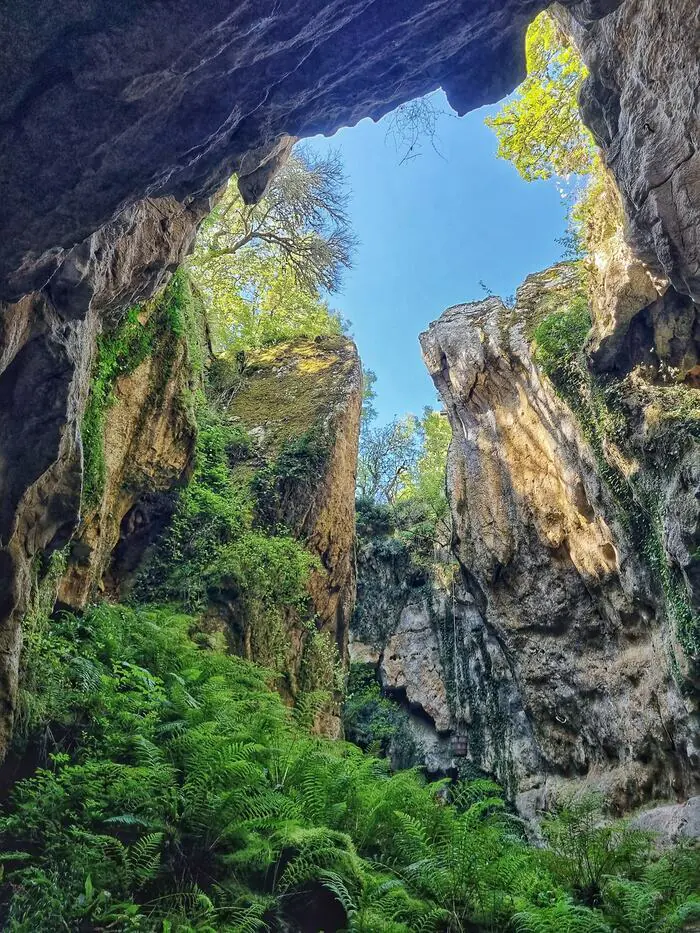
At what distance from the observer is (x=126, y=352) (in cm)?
782

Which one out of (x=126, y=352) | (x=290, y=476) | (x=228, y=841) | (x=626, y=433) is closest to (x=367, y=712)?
(x=290, y=476)

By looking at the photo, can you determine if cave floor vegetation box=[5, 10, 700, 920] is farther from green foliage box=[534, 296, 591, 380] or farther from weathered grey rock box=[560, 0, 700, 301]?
weathered grey rock box=[560, 0, 700, 301]

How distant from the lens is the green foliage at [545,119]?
39.0ft

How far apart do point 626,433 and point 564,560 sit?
4.57m

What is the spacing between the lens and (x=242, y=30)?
300cm

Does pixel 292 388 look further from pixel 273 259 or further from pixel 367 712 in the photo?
pixel 367 712

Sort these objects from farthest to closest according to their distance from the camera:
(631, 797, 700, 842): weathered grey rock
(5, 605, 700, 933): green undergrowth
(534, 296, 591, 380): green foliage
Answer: (534, 296, 591, 380): green foliage, (631, 797, 700, 842): weathered grey rock, (5, 605, 700, 933): green undergrowth

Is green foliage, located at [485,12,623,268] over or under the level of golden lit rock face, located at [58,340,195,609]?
over

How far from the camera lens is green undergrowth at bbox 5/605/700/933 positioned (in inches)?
138

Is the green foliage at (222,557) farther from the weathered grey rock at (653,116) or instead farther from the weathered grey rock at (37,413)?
the weathered grey rock at (653,116)

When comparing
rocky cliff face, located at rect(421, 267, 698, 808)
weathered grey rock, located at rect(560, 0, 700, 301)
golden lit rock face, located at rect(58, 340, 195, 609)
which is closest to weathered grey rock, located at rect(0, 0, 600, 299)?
weathered grey rock, located at rect(560, 0, 700, 301)

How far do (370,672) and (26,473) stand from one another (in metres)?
17.8

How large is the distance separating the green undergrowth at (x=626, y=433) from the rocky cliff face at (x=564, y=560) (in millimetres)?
53

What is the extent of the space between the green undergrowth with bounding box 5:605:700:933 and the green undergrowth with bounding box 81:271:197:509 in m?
1.79
